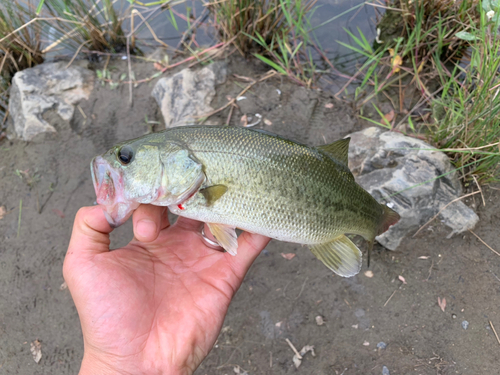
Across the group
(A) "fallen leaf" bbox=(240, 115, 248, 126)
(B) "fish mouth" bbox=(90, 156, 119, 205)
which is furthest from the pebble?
(A) "fallen leaf" bbox=(240, 115, 248, 126)

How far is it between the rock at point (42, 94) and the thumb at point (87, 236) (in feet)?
9.24

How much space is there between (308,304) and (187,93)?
3.14 metres

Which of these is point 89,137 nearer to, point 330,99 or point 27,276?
point 27,276

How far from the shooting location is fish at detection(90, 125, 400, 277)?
216 cm

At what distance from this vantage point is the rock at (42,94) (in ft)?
14.3

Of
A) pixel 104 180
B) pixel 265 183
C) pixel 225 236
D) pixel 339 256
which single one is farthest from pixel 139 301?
pixel 339 256

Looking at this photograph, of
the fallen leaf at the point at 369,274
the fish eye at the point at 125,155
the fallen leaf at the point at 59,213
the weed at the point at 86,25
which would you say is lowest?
the fallen leaf at the point at 369,274

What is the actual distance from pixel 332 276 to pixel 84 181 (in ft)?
11.1

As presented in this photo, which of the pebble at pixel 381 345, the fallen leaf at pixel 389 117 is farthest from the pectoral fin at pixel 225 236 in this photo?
the fallen leaf at pixel 389 117

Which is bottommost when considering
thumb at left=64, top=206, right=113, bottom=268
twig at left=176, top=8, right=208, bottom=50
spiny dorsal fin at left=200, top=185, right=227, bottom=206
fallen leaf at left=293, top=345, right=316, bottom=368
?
fallen leaf at left=293, top=345, right=316, bottom=368

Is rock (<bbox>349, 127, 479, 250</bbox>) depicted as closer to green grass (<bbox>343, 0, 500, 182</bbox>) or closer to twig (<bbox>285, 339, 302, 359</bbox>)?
green grass (<bbox>343, 0, 500, 182</bbox>)

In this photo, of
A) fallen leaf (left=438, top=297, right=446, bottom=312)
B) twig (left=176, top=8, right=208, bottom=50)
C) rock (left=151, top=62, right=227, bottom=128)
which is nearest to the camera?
fallen leaf (left=438, top=297, right=446, bottom=312)

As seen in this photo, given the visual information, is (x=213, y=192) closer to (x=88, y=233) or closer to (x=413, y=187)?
(x=88, y=233)

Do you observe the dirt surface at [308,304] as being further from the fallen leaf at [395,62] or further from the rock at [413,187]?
the fallen leaf at [395,62]
